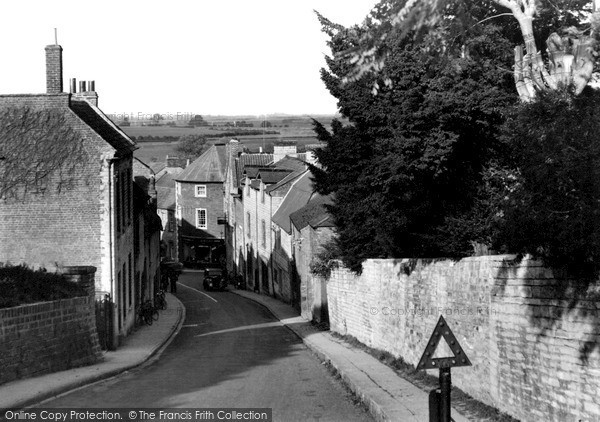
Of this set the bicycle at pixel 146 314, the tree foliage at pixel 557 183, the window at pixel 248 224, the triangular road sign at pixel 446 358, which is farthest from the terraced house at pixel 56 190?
the window at pixel 248 224

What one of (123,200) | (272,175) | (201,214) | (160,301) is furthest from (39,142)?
(201,214)

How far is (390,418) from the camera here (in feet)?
40.0

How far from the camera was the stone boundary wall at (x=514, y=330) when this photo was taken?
927 centimetres

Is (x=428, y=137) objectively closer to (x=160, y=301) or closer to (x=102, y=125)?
(x=102, y=125)

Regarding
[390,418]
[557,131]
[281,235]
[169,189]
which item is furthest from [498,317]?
[169,189]

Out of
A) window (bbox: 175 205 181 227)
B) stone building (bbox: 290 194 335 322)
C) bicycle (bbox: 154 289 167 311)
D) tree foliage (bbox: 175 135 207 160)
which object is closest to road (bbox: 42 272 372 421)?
stone building (bbox: 290 194 335 322)

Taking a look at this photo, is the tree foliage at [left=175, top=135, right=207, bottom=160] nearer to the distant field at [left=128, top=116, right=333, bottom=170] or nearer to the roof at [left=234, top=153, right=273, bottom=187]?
the distant field at [left=128, top=116, right=333, bottom=170]

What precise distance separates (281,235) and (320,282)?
1427 cm

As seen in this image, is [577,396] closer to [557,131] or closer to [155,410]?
[557,131]

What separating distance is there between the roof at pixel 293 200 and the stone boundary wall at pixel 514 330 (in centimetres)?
2616

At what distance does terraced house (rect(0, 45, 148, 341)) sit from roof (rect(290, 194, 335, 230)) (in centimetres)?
978

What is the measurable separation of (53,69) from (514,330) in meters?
20.3

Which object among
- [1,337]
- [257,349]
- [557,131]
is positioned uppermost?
[557,131]

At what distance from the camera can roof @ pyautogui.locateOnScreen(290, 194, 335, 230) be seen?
32.6 meters
